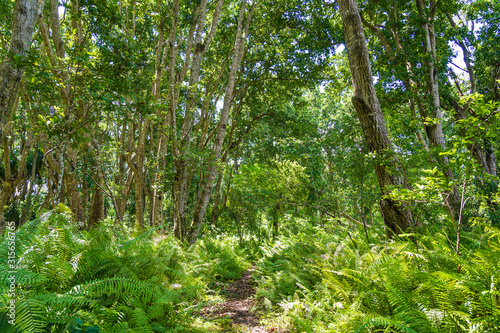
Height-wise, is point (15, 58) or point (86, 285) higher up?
point (15, 58)

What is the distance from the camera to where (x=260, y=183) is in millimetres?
9297

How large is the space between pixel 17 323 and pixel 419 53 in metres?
9.15

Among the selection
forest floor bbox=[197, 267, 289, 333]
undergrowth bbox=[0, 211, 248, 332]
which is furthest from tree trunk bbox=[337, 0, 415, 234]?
undergrowth bbox=[0, 211, 248, 332]

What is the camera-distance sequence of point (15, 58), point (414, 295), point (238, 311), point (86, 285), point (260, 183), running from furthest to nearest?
1. point (260, 183)
2. point (238, 311)
3. point (15, 58)
4. point (414, 295)
5. point (86, 285)

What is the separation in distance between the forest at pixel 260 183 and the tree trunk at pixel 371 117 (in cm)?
3

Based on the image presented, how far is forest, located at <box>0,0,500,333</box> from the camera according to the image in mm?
2295

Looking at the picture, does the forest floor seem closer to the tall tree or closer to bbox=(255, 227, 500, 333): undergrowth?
bbox=(255, 227, 500, 333): undergrowth

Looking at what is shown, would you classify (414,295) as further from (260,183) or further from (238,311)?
(260,183)

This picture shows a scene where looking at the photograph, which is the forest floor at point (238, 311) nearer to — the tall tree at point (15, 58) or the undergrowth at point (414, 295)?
the undergrowth at point (414, 295)

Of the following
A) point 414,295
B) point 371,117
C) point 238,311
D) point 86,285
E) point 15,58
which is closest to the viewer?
point 86,285

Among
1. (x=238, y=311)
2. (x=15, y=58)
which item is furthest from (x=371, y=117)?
(x=15, y=58)

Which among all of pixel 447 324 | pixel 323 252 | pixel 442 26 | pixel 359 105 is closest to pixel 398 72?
pixel 442 26

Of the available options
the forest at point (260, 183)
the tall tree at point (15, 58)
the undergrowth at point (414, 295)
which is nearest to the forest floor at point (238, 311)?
the forest at point (260, 183)

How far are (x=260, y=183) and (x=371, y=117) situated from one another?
5.72 m
